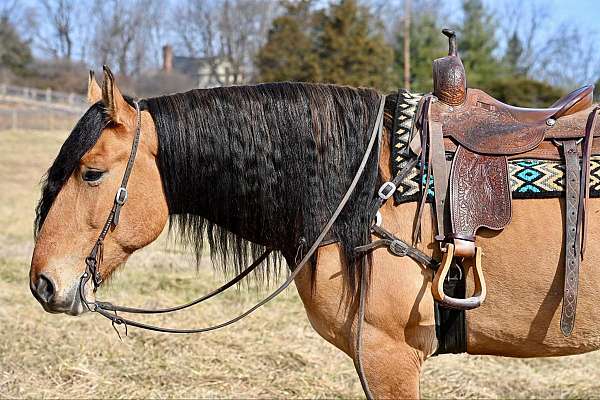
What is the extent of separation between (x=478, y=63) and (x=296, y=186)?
25.6 meters

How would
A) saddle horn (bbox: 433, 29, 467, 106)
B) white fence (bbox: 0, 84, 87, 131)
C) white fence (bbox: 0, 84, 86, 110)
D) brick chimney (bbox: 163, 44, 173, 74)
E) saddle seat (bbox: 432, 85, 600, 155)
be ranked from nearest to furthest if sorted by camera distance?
saddle seat (bbox: 432, 85, 600, 155) → saddle horn (bbox: 433, 29, 467, 106) → white fence (bbox: 0, 84, 87, 131) → white fence (bbox: 0, 84, 86, 110) → brick chimney (bbox: 163, 44, 173, 74)

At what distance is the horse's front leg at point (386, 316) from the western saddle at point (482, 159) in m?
0.11

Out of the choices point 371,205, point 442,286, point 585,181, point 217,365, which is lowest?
point 217,365

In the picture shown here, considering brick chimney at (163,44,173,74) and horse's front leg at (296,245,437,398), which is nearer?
horse's front leg at (296,245,437,398)

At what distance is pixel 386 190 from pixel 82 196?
1.10 m

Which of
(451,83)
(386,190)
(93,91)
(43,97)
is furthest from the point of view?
(43,97)

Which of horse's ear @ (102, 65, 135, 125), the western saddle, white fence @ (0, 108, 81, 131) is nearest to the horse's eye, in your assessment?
horse's ear @ (102, 65, 135, 125)

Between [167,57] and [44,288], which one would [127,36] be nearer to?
[167,57]

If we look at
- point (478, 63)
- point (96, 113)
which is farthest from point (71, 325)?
point (478, 63)

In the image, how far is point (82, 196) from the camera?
83.4 inches

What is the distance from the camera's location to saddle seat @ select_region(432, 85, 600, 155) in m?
2.07

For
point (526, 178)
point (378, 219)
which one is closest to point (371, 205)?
point (378, 219)

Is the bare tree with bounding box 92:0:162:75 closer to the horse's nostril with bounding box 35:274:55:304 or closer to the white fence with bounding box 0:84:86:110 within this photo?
the white fence with bounding box 0:84:86:110

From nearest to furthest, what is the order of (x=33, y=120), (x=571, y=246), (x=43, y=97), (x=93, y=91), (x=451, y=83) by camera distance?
(x=571, y=246)
(x=451, y=83)
(x=93, y=91)
(x=33, y=120)
(x=43, y=97)
